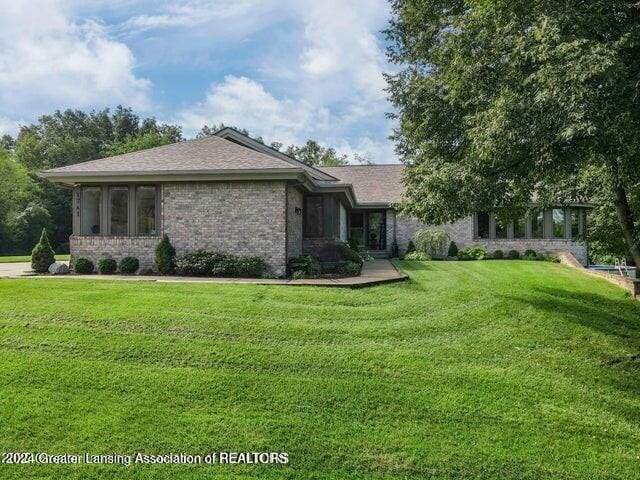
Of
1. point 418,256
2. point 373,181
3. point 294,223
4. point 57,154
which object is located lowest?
point 418,256

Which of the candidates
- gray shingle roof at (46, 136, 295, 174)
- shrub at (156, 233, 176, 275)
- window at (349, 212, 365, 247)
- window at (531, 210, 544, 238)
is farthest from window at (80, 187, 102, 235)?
window at (531, 210, 544, 238)

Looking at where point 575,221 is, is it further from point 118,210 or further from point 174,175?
point 118,210

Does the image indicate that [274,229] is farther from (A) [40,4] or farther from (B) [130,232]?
(A) [40,4]

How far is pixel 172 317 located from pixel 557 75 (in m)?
7.19

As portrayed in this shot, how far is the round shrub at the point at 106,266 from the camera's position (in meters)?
13.8

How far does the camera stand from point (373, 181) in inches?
1018

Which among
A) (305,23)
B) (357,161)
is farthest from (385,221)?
(357,161)

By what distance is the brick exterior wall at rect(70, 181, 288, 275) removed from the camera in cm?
1345

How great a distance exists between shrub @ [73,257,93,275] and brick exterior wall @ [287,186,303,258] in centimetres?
615

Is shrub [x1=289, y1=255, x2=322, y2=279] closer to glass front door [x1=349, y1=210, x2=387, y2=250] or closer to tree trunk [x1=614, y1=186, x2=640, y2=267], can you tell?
tree trunk [x1=614, y1=186, x2=640, y2=267]

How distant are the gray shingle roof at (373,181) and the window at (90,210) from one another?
11.8 m

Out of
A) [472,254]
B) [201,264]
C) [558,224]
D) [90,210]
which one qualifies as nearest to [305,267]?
[201,264]

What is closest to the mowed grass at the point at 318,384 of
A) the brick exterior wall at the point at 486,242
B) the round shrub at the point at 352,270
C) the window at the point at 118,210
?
the round shrub at the point at 352,270

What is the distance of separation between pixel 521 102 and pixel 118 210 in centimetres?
1230
